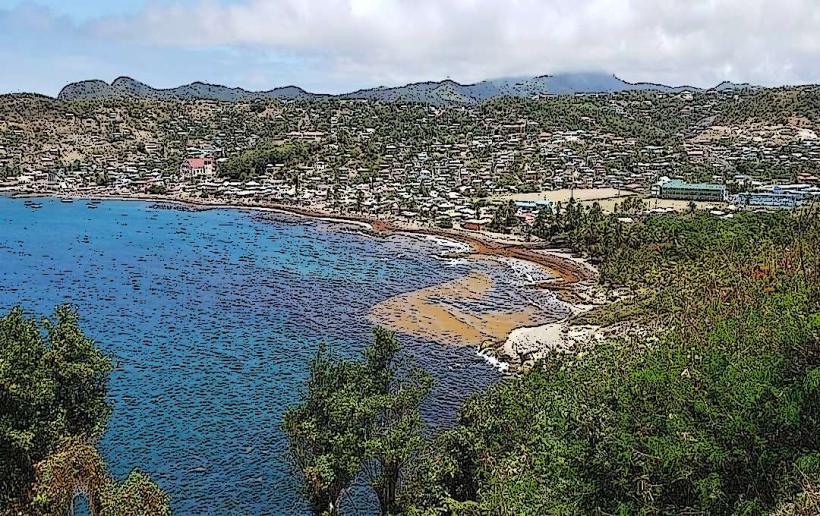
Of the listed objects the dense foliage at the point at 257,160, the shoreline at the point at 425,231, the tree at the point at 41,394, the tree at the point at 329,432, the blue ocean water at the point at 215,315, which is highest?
the dense foliage at the point at 257,160

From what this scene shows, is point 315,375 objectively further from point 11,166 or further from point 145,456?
point 11,166

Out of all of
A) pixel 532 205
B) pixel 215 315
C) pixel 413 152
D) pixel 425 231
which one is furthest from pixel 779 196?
pixel 215 315

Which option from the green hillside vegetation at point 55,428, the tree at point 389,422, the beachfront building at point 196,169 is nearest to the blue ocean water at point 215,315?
the tree at point 389,422

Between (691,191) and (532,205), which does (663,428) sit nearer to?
(532,205)

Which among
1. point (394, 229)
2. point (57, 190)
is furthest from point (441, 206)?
point (57, 190)

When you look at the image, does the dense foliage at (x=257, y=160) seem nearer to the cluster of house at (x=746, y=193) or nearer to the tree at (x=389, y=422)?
the cluster of house at (x=746, y=193)

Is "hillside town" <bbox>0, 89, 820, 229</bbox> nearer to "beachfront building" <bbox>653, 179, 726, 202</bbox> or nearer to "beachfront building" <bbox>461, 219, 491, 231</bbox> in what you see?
"beachfront building" <bbox>653, 179, 726, 202</bbox>
